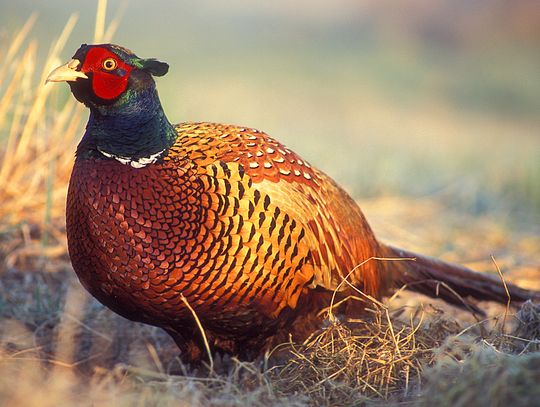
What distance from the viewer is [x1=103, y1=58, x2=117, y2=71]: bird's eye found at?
139 inches

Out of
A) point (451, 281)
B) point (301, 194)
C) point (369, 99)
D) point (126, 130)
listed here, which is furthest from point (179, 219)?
point (369, 99)

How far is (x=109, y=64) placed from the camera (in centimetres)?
354

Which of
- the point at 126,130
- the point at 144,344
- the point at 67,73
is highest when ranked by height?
the point at 67,73

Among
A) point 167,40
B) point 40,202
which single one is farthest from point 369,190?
point 167,40

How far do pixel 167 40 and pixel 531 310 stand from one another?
48.2 ft

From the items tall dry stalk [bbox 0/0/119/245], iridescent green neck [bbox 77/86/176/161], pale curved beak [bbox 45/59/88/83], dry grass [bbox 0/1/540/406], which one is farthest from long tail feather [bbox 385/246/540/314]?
tall dry stalk [bbox 0/0/119/245]

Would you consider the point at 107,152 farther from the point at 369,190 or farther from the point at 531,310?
the point at 369,190

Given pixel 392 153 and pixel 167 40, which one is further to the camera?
pixel 167 40

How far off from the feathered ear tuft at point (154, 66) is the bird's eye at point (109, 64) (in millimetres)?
Answer: 139

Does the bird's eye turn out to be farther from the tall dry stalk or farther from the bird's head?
the tall dry stalk

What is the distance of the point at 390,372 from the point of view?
3.50 m

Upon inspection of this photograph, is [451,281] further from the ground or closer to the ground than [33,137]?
closer to the ground

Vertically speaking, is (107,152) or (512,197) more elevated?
(107,152)

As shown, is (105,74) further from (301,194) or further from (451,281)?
(451,281)
